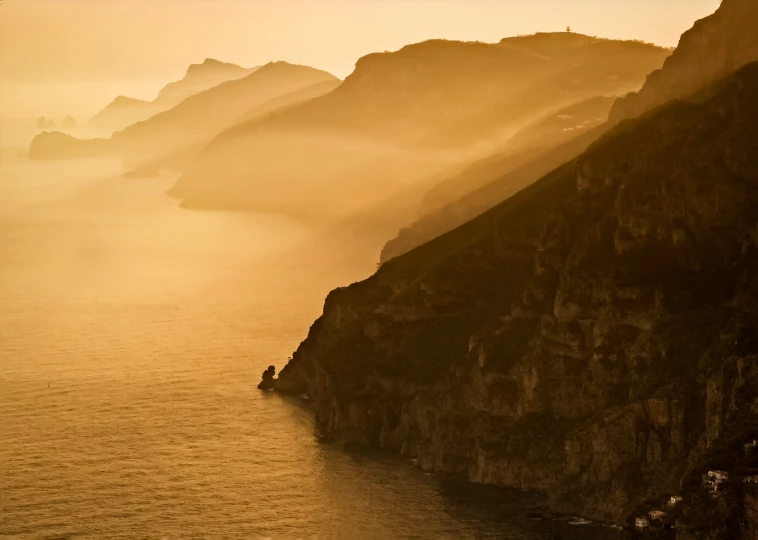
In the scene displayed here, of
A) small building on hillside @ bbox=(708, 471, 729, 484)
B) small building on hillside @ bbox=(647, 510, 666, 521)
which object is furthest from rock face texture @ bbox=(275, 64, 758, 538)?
small building on hillside @ bbox=(708, 471, 729, 484)

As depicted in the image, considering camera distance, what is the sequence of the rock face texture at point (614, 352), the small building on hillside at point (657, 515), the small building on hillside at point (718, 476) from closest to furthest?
the small building on hillside at point (718, 476) → the small building on hillside at point (657, 515) → the rock face texture at point (614, 352)

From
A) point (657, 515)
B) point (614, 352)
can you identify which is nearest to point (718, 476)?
point (657, 515)

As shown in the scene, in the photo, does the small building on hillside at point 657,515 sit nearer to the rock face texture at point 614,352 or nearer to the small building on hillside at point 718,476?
the rock face texture at point 614,352

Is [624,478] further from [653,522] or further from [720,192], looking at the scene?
[720,192]

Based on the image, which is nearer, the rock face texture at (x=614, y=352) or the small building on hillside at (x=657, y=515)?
the small building on hillside at (x=657, y=515)

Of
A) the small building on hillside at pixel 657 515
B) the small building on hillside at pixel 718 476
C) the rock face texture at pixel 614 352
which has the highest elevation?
the rock face texture at pixel 614 352

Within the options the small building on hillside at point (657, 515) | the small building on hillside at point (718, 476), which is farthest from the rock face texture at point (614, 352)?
the small building on hillside at point (718, 476)

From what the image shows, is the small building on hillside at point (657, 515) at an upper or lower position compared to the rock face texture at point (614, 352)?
lower

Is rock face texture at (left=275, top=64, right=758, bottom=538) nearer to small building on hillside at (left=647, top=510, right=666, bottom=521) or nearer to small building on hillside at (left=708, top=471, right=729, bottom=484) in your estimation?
small building on hillside at (left=647, top=510, right=666, bottom=521)
